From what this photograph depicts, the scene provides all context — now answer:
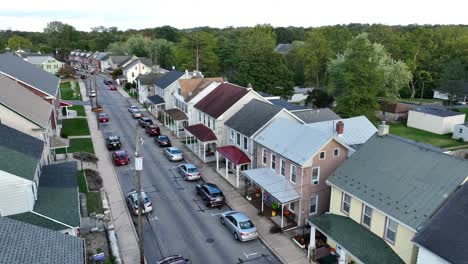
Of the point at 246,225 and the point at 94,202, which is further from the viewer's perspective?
the point at 94,202

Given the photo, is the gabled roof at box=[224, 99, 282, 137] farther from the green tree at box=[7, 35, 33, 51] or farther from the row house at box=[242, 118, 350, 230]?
the green tree at box=[7, 35, 33, 51]

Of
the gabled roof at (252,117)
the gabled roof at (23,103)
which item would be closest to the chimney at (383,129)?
the gabled roof at (252,117)

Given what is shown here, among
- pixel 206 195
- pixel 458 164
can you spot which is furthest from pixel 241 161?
pixel 458 164

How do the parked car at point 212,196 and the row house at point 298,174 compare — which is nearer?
the row house at point 298,174

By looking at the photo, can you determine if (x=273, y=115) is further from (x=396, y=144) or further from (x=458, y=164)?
(x=458, y=164)

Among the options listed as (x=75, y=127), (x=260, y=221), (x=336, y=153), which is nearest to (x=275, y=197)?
(x=260, y=221)

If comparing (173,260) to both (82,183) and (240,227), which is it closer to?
(240,227)

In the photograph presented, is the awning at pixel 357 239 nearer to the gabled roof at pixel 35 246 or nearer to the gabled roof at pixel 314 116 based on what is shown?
the gabled roof at pixel 35 246
